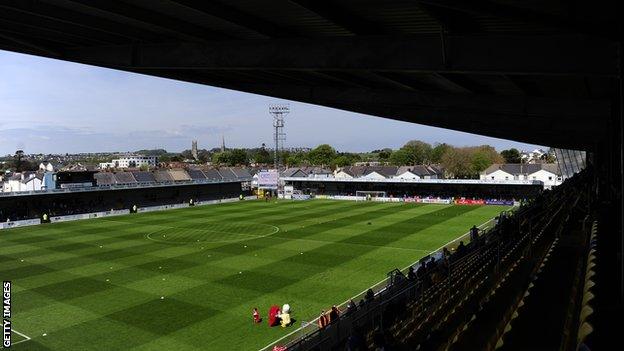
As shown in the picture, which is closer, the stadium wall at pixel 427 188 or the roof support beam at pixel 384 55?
the roof support beam at pixel 384 55

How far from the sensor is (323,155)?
458ft

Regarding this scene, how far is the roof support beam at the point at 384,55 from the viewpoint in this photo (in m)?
6.45

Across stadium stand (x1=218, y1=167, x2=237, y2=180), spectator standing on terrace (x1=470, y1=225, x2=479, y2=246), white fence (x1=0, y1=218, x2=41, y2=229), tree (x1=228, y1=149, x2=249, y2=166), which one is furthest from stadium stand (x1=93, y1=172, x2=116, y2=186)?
tree (x1=228, y1=149, x2=249, y2=166)

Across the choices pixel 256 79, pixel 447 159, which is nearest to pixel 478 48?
pixel 256 79

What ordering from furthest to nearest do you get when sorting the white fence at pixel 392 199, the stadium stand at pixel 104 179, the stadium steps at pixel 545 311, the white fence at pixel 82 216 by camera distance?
1. the white fence at pixel 392 199
2. the stadium stand at pixel 104 179
3. the white fence at pixel 82 216
4. the stadium steps at pixel 545 311

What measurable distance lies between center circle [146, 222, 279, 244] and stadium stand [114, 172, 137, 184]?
26020 mm

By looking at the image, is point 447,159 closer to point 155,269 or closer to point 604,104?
point 155,269

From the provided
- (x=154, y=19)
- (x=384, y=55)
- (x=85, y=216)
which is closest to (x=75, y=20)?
(x=154, y=19)

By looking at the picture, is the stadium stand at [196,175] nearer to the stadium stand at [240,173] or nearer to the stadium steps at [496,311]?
the stadium stand at [240,173]

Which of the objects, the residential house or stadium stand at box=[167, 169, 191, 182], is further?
the residential house

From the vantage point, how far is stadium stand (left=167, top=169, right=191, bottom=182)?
2972 inches

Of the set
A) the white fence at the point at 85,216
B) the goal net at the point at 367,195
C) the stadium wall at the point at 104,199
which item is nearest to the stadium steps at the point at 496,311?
the white fence at the point at 85,216

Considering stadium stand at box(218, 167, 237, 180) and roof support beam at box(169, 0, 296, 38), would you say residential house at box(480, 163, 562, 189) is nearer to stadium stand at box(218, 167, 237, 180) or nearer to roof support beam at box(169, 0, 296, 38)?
stadium stand at box(218, 167, 237, 180)

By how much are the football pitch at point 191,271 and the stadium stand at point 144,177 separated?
63.9ft
